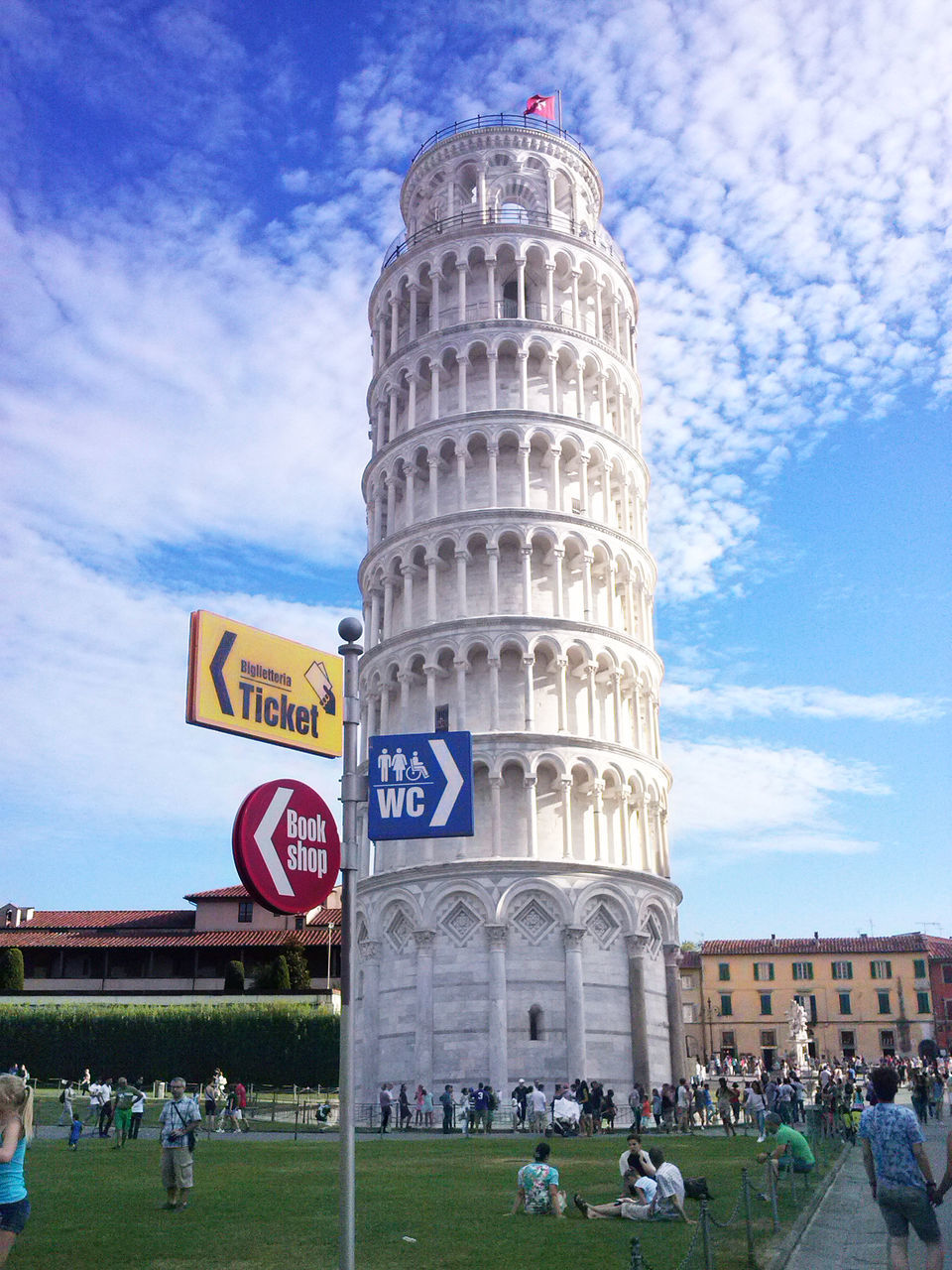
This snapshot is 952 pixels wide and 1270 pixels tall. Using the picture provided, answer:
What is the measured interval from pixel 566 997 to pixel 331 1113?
10413mm

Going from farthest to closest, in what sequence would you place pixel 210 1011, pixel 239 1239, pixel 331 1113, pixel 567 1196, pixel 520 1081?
1. pixel 210 1011
2. pixel 331 1113
3. pixel 520 1081
4. pixel 567 1196
5. pixel 239 1239

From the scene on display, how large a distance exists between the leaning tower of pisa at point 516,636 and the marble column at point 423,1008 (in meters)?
0.08

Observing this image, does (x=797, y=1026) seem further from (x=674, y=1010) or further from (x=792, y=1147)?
(x=792, y=1147)

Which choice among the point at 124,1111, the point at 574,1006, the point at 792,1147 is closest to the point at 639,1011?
the point at 574,1006

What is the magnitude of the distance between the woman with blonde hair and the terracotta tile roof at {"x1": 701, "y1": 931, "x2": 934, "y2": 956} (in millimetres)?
104926

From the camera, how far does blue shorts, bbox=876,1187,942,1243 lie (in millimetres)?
11305

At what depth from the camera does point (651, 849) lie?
54.7m

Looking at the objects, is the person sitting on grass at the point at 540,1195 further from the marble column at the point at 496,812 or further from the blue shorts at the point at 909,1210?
the marble column at the point at 496,812

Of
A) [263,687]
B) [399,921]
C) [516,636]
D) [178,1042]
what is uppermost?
[516,636]

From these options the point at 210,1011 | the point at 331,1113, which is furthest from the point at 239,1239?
the point at 210,1011

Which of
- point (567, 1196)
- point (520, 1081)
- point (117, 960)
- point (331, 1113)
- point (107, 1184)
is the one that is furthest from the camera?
point (117, 960)

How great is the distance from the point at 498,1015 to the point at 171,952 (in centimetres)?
4042

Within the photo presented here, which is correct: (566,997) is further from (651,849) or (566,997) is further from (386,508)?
(386,508)

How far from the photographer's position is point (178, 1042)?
215 ft
